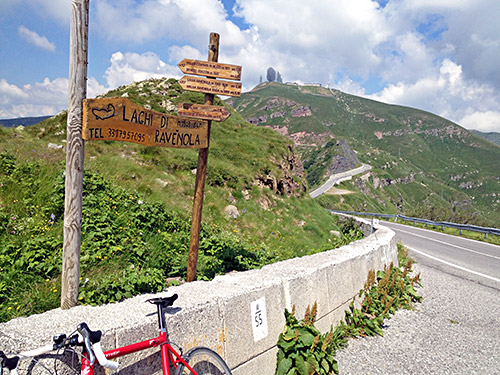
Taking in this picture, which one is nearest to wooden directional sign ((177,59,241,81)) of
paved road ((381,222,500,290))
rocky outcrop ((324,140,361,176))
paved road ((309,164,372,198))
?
paved road ((381,222,500,290))

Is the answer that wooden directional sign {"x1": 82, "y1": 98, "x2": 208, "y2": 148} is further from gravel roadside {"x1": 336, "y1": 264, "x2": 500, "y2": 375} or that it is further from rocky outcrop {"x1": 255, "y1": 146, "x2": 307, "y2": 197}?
rocky outcrop {"x1": 255, "y1": 146, "x2": 307, "y2": 197}

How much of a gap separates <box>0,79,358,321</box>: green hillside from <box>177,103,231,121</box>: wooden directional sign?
7.10 ft

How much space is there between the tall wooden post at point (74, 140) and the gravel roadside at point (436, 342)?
11.3 ft

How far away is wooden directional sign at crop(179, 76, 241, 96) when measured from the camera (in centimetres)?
446

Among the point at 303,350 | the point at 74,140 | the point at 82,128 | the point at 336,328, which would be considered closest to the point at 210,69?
the point at 82,128

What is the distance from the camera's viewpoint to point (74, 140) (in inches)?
117

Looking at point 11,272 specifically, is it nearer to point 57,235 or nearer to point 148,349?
point 57,235

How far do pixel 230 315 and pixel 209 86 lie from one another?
306 cm

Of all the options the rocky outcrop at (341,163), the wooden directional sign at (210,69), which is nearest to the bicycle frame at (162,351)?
the wooden directional sign at (210,69)

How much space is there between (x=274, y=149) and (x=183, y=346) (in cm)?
1359

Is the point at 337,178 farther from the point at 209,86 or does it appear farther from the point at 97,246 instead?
the point at 97,246

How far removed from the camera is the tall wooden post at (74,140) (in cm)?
293

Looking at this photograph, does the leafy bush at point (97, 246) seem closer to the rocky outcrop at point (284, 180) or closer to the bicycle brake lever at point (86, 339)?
the bicycle brake lever at point (86, 339)

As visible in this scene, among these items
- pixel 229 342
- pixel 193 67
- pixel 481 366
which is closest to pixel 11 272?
pixel 229 342
